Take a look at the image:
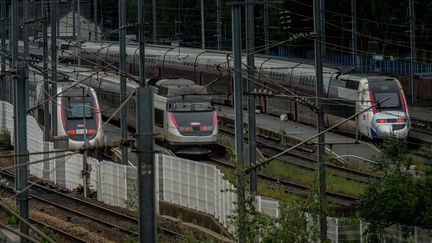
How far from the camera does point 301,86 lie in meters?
47.3

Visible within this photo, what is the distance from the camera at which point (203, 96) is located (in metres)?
42.5

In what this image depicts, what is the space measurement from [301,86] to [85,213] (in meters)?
15.7

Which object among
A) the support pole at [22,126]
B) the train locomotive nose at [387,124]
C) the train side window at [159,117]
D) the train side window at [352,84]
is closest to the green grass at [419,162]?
the train locomotive nose at [387,124]

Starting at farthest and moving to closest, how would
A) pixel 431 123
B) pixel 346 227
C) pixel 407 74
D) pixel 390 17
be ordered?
pixel 390 17
pixel 407 74
pixel 431 123
pixel 346 227

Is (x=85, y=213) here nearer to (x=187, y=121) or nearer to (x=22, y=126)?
(x=187, y=121)

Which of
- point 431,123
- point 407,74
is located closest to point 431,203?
point 431,123

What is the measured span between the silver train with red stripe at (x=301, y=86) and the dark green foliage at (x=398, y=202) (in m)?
9.81

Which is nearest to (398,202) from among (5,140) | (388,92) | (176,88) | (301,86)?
(388,92)

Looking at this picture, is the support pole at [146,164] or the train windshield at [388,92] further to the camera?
the train windshield at [388,92]

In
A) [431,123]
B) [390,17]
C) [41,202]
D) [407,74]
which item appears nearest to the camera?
[41,202]

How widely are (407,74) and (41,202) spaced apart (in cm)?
3014

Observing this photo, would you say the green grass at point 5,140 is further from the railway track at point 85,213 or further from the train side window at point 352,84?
the train side window at point 352,84

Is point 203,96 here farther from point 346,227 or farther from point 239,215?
point 239,215

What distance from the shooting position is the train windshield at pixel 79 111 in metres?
42.6
